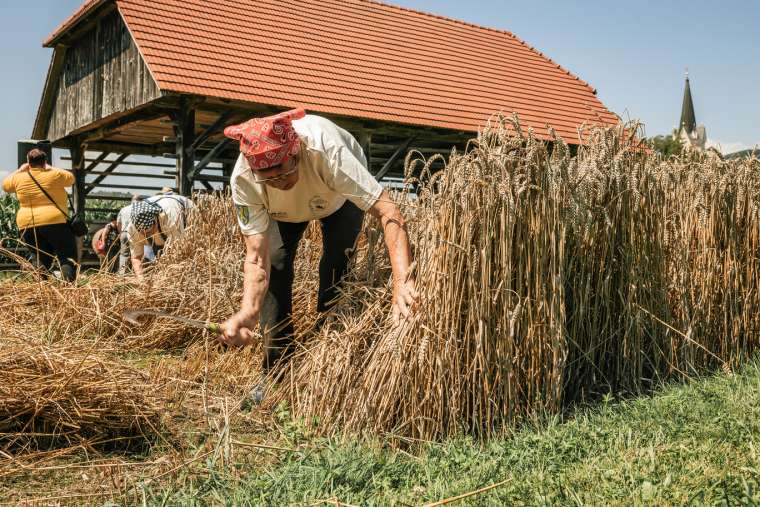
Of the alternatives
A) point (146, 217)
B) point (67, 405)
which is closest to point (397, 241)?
point (67, 405)

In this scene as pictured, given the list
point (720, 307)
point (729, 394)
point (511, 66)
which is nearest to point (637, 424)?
point (729, 394)

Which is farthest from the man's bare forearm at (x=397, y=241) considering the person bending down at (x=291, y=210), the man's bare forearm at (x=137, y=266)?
the man's bare forearm at (x=137, y=266)

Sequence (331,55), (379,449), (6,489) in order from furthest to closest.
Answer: (331,55) < (379,449) < (6,489)

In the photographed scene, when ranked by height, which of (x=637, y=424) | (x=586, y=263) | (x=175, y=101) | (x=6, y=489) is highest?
(x=175, y=101)

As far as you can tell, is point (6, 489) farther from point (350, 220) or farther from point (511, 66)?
point (511, 66)

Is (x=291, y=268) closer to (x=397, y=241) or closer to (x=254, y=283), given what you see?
(x=254, y=283)

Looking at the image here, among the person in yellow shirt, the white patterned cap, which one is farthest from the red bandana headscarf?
the person in yellow shirt

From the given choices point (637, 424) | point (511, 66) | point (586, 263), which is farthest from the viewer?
point (511, 66)

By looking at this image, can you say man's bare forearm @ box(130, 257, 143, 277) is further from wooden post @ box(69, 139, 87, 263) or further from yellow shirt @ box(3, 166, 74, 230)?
wooden post @ box(69, 139, 87, 263)

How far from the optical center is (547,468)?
99.2 inches

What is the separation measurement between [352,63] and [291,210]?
10.7 metres

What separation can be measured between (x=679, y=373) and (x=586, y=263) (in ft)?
3.30

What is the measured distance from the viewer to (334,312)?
3541mm

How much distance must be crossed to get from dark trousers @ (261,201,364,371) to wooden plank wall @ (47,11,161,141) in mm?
7805
